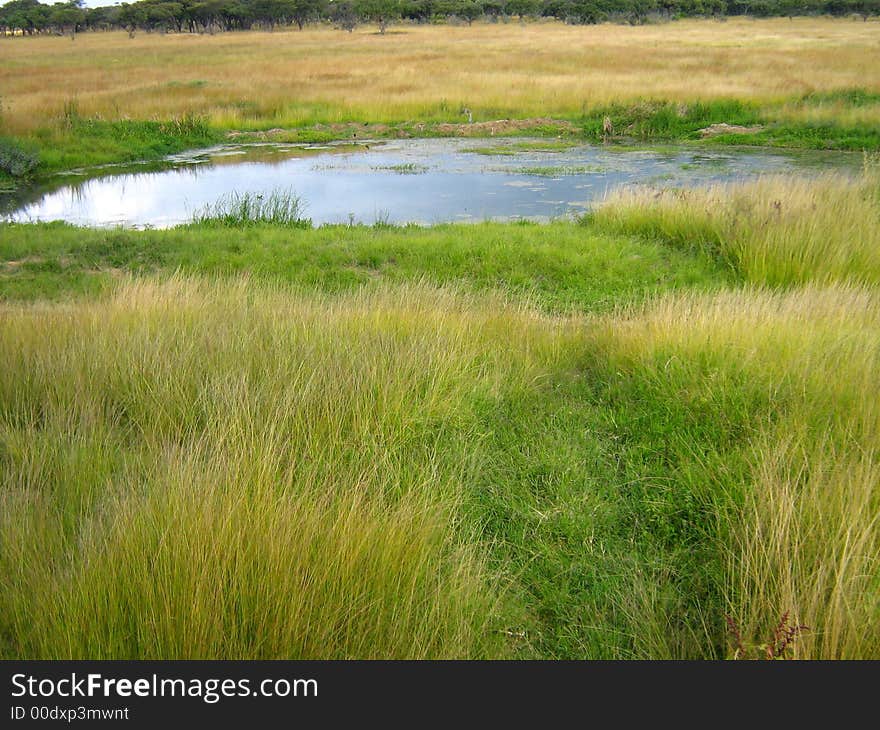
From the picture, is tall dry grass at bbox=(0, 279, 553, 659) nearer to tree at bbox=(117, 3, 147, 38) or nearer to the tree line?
the tree line

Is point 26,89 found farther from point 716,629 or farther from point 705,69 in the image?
point 716,629

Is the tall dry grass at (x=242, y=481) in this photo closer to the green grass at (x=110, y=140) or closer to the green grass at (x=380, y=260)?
the green grass at (x=380, y=260)

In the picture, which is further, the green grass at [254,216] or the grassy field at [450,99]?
the grassy field at [450,99]

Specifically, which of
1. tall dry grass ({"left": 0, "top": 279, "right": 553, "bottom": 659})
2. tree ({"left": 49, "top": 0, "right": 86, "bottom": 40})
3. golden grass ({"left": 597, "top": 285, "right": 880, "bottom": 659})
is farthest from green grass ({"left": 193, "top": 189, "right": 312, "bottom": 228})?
tree ({"left": 49, "top": 0, "right": 86, "bottom": 40})

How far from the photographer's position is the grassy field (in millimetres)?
21469

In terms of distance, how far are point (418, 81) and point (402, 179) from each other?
14.3m

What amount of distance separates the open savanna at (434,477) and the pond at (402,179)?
7.46 m

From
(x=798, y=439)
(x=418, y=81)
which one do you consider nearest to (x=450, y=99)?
(x=418, y=81)

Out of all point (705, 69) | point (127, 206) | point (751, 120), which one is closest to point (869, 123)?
point (751, 120)

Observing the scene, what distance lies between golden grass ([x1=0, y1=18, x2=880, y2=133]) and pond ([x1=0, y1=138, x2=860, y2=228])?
396 cm

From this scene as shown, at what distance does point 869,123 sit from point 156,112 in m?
22.4

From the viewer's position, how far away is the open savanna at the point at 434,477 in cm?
262

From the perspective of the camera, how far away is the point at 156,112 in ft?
81.4

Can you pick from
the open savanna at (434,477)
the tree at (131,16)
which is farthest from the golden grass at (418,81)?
the tree at (131,16)
